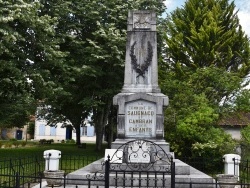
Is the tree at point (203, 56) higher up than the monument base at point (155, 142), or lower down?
higher up

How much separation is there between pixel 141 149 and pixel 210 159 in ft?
27.8

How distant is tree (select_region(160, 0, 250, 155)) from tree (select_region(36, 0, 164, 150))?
3234mm

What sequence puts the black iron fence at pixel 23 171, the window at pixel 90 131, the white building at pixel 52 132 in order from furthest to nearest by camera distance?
the white building at pixel 52 132 < the window at pixel 90 131 < the black iron fence at pixel 23 171

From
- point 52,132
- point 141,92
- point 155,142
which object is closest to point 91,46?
point 141,92

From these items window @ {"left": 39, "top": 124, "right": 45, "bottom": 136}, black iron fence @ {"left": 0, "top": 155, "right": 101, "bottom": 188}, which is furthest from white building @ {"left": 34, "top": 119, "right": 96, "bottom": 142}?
black iron fence @ {"left": 0, "top": 155, "right": 101, "bottom": 188}

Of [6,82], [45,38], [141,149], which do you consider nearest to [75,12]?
[45,38]

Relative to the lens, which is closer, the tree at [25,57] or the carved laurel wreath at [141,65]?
the carved laurel wreath at [141,65]

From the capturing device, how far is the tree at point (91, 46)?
21000mm

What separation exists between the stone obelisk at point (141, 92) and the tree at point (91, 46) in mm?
7297

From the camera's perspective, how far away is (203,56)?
26703 millimetres

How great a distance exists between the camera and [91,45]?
22250 mm

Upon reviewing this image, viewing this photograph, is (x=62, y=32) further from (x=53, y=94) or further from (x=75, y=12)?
(x=53, y=94)

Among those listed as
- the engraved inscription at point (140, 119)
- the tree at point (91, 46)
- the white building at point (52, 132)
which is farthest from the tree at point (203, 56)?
the white building at point (52, 132)

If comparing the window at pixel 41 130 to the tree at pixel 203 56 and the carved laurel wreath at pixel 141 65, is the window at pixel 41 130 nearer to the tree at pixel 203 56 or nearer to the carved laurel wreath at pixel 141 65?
the tree at pixel 203 56
